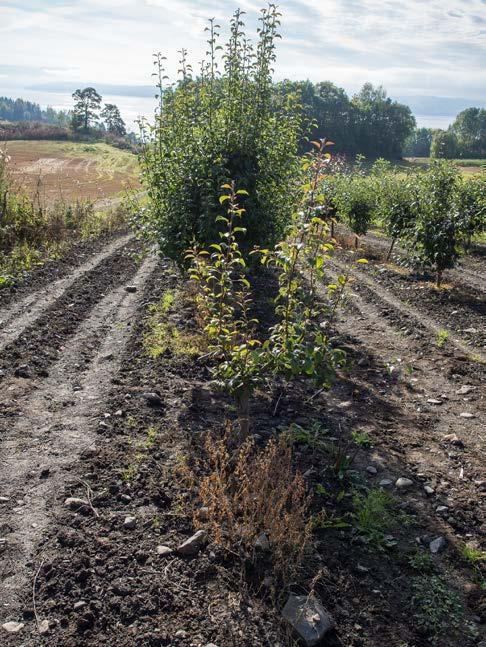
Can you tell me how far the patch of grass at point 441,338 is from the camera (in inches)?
390

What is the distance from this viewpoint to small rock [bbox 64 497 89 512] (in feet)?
15.4

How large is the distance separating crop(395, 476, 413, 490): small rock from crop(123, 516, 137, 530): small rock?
2726 millimetres

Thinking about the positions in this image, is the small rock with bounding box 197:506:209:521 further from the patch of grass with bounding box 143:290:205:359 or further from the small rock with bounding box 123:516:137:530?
the patch of grass with bounding box 143:290:205:359

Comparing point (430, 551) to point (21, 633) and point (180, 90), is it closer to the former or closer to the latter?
point (21, 633)

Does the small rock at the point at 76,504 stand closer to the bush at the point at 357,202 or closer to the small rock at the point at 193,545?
the small rock at the point at 193,545

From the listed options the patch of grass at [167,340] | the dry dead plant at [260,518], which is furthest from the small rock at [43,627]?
the patch of grass at [167,340]

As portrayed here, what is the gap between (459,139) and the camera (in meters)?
123

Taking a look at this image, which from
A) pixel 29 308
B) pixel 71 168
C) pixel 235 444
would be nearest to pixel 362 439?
pixel 235 444

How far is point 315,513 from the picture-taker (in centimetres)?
484

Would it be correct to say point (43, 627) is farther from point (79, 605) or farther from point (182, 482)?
point (182, 482)

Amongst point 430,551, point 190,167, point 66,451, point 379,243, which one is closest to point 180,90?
point 190,167

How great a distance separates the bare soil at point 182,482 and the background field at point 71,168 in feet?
64.2

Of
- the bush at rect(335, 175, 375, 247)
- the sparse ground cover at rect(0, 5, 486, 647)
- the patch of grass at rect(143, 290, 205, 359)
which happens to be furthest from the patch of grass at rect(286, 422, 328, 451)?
the bush at rect(335, 175, 375, 247)

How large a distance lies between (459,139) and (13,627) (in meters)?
139
